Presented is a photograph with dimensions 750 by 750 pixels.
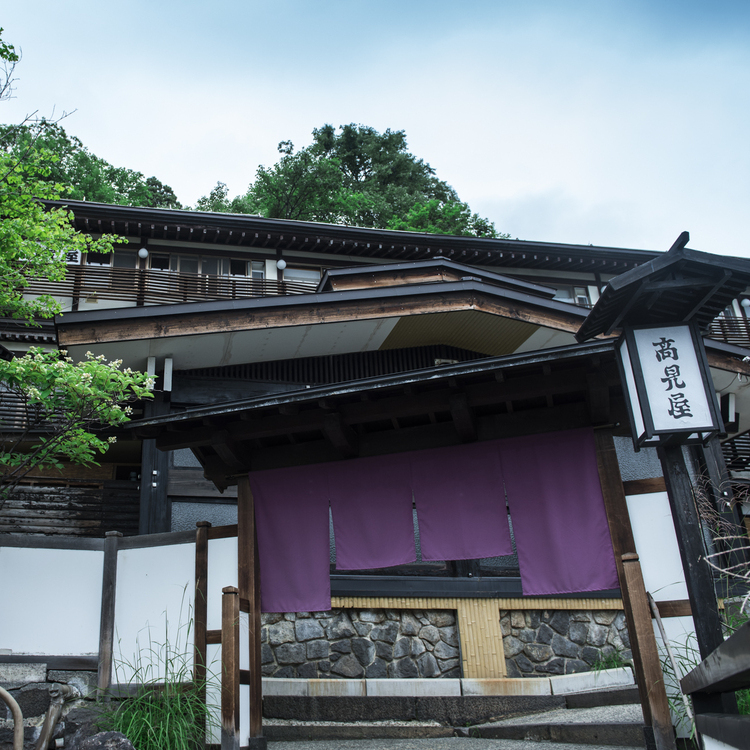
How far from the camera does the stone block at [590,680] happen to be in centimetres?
939

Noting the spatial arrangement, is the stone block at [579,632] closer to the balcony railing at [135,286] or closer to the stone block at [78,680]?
the stone block at [78,680]

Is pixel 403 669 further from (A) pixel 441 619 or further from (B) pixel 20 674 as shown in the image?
(B) pixel 20 674

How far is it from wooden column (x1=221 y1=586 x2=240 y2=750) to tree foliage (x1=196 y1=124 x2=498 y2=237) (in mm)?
23597

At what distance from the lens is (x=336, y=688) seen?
9266 millimetres

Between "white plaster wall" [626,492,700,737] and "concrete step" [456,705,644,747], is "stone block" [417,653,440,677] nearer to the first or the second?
"concrete step" [456,705,644,747]

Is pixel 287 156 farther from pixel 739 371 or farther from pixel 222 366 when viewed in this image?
pixel 739 371

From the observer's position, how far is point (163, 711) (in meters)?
6.07

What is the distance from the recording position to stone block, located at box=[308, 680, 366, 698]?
923 centimetres

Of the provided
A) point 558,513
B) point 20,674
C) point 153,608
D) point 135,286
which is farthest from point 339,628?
point 135,286

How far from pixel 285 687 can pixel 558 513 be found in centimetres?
474

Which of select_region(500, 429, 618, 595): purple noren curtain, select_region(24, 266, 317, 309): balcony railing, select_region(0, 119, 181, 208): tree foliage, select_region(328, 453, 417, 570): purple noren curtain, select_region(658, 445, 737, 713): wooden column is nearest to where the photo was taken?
select_region(658, 445, 737, 713): wooden column

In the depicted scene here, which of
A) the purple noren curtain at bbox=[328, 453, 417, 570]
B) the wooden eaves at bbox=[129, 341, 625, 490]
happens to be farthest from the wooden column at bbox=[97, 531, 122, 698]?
the purple noren curtain at bbox=[328, 453, 417, 570]

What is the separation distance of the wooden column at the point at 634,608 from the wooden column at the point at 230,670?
11.8ft

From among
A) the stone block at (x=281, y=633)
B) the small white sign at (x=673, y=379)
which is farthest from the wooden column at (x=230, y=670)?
the small white sign at (x=673, y=379)
